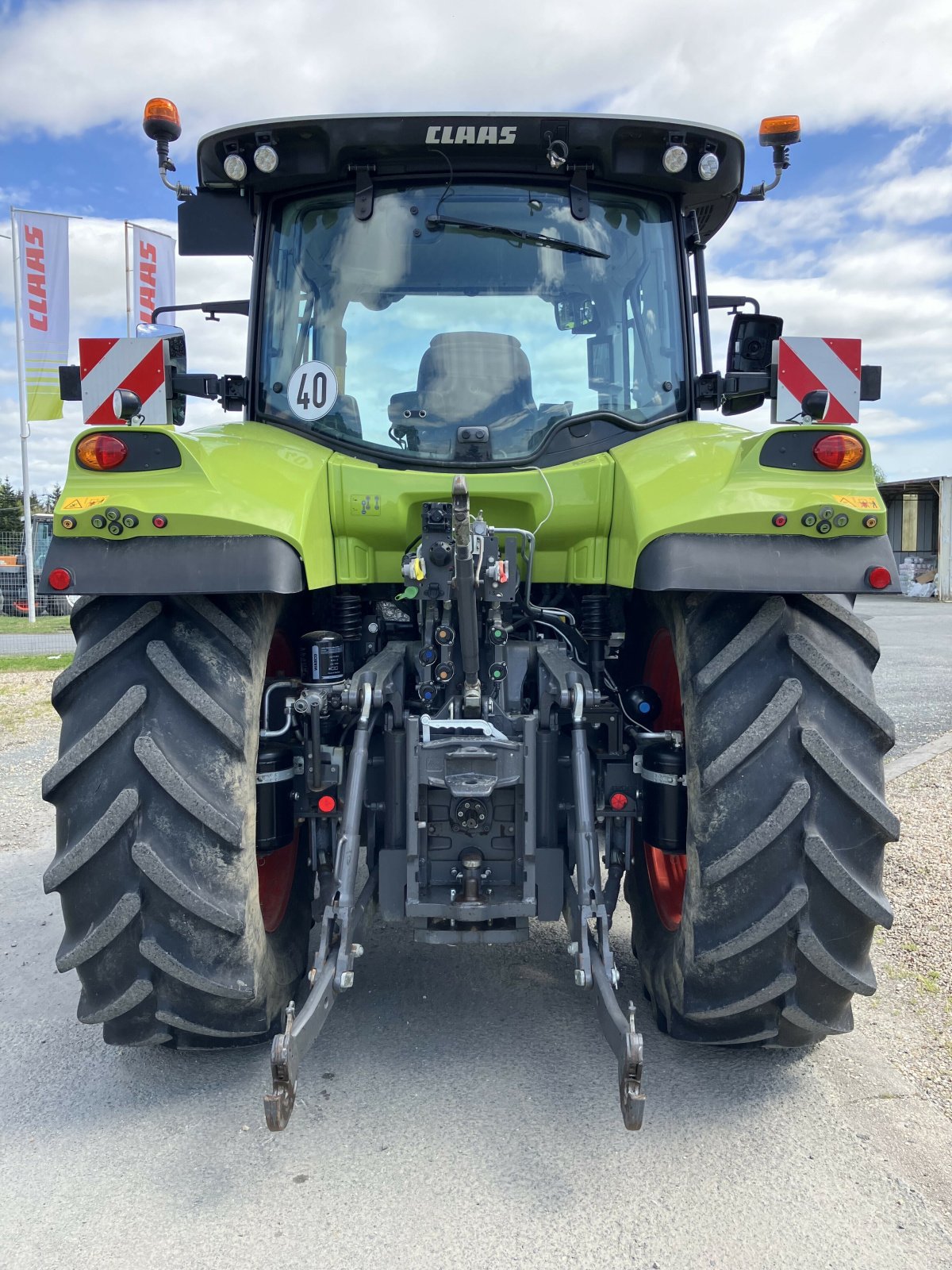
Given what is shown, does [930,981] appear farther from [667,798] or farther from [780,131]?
[780,131]

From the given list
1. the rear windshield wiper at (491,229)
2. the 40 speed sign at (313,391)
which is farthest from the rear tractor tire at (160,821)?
the rear windshield wiper at (491,229)

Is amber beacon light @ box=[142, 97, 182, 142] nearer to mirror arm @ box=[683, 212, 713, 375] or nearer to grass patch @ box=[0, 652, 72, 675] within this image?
mirror arm @ box=[683, 212, 713, 375]

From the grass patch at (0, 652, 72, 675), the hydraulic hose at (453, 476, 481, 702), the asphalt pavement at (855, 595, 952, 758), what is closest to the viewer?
the hydraulic hose at (453, 476, 481, 702)

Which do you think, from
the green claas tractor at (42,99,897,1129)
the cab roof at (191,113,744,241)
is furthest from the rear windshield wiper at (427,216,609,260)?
the cab roof at (191,113,744,241)

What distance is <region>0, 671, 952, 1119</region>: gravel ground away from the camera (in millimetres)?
2906

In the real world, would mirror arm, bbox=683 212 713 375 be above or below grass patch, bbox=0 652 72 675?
above

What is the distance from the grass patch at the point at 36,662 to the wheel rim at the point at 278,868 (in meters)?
8.88

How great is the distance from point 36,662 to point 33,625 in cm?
612

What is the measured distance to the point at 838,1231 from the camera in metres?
2.06

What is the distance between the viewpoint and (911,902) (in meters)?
4.11

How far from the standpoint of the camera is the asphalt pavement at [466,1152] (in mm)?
2025

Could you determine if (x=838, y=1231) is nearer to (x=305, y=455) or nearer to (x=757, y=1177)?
(x=757, y=1177)

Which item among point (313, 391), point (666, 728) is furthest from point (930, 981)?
point (313, 391)

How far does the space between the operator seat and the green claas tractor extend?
0.4 inches
